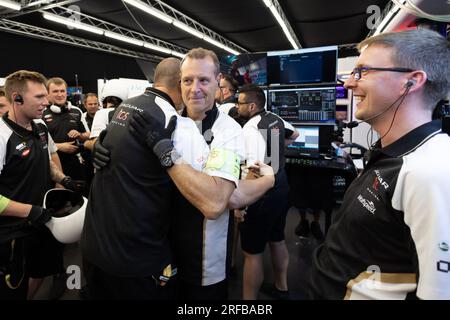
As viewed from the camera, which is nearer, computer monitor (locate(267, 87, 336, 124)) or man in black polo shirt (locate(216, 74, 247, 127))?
man in black polo shirt (locate(216, 74, 247, 127))

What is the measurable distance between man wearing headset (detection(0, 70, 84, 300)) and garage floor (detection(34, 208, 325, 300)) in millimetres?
522

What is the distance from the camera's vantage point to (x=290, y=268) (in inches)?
110

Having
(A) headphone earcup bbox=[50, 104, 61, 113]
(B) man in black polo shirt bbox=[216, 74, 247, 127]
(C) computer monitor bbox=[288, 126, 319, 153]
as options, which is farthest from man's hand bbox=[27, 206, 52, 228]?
(C) computer monitor bbox=[288, 126, 319, 153]

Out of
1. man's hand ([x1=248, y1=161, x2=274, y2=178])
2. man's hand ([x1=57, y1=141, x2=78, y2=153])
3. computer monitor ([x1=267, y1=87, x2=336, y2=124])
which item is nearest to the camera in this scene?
man's hand ([x1=248, y1=161, x2=274, y2=178])

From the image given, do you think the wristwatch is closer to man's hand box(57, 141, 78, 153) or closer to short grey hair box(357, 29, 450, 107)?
short grey hair box(357, 29, 450, 107)

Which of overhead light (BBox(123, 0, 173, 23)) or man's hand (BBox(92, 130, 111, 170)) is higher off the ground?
overhead light (BBox(123, 0, 173, 23))

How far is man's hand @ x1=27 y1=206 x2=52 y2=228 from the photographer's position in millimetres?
1676

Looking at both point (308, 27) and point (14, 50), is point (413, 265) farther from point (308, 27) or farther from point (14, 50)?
point (14, 50)

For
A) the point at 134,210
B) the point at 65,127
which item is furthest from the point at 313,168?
the point at 65,127

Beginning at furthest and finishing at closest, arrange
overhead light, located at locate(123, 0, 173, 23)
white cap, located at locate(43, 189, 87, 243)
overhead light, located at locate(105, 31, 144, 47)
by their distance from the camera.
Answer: overhead light, located at locate(105, 31, 144, 47) → overhead light, located at locate(123, 0, 173, 23) → white cap, located at locate(43, 189, 87, 243)

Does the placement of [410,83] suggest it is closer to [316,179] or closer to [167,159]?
[167,159]

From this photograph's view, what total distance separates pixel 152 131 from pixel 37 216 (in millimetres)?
1110

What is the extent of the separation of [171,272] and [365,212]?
2.79 ft

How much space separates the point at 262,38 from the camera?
1048 cm
